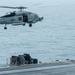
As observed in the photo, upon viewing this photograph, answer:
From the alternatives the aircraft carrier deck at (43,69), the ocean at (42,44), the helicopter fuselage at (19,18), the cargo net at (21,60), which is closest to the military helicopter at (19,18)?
the helicopter fuselage at (19,18)

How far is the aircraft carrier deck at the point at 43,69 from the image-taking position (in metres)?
55.2

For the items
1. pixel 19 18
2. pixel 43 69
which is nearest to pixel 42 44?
pixel 19 18

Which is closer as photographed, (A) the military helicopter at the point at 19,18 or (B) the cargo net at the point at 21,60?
(B) the cargo net at the point at 21,60

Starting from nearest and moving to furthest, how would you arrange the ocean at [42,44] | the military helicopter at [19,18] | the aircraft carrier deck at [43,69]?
the aircraft carrier deck at [43,69]
the military helicopter at [19,18]
the ocean at [42,44]

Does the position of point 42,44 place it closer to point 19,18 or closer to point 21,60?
point 19,18

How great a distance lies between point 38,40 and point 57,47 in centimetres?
1619

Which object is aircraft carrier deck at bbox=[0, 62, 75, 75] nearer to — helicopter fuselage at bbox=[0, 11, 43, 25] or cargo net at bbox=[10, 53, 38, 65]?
cargo net at bbox=[10, 53, 38, 65]

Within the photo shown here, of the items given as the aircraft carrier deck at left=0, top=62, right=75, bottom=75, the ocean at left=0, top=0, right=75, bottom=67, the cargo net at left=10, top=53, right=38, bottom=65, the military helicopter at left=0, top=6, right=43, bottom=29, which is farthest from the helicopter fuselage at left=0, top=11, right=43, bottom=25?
the ocean at left=0, top=0, right=75, bottom=67

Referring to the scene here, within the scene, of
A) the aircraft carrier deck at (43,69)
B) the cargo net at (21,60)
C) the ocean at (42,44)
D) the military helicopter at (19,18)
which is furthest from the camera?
the ocean at (42,44)

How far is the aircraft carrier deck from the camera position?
55188 millimetres

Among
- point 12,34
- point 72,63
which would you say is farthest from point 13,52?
point 72,63

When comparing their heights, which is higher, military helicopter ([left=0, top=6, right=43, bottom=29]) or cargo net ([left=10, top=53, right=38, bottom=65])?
military helicopter ([left=0, top=6, right=43, bottom=29])

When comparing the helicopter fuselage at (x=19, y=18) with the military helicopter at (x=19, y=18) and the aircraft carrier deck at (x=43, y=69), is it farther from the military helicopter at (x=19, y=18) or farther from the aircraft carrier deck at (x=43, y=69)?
the aircraft carrier deck at (x=43, y=69)

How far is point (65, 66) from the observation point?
61781 millimetres
